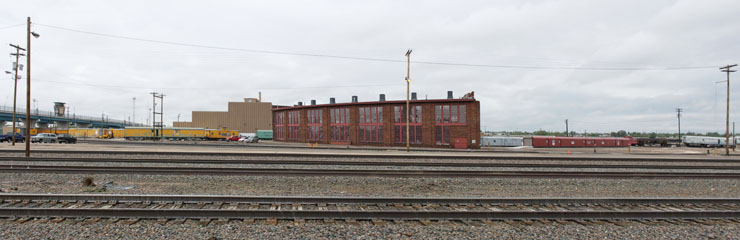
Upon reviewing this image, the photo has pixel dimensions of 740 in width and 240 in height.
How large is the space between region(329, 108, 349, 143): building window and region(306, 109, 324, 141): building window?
98.3 inches

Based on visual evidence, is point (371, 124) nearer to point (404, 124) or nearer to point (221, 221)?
point (404, 124)

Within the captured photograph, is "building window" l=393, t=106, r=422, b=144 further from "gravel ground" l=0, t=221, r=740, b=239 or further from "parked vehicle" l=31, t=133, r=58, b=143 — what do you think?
"parked vehicle" l=31, t=133, r=58, b=143

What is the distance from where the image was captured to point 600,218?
27.3ft

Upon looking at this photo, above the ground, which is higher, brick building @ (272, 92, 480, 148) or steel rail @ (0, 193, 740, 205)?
brick building @ (272, 92, 480, 148)

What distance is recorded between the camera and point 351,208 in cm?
909

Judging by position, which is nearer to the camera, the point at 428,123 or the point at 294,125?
the point at 428,123

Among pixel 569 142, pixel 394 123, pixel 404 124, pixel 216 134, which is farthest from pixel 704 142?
pixel 216 134

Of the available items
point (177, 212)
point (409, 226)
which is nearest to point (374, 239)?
point (409, 226)

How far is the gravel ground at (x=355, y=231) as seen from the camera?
6.86 m

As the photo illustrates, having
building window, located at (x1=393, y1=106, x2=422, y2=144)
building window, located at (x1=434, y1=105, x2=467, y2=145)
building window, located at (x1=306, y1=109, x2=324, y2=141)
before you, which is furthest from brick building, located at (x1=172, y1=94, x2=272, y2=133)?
building window, located at (x1=434, y1=105, x2=467, y2=145)

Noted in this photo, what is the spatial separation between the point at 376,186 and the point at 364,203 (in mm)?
3753

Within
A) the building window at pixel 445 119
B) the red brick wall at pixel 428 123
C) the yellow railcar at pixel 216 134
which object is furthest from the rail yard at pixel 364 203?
the yellow railcar at pixel 216 134

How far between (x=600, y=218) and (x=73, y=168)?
2201 centimetres

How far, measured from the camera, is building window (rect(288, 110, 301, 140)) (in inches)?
2494
